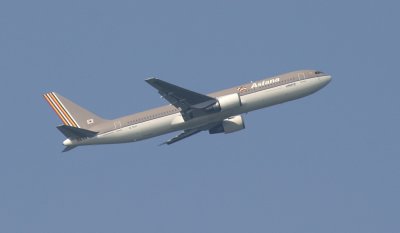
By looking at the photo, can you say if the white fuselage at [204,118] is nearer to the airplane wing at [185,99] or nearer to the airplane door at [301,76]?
the airplane door at [301,76]

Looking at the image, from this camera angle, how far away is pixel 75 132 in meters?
83.7

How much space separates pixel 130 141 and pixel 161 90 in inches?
297

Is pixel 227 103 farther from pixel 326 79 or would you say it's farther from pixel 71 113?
pixel 71 113

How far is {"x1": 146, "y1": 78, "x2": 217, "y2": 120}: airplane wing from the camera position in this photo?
80.7m

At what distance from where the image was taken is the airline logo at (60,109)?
89500 mm

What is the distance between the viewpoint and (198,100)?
269ft

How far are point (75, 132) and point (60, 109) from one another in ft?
26.0

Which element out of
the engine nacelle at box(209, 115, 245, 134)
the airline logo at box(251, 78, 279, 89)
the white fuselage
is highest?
the airline logo at box(251, 78, 279, 89)

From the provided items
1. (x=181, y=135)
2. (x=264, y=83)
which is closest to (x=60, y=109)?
(x=181, y=135)

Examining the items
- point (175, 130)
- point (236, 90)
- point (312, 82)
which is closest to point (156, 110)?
point (175, 130)

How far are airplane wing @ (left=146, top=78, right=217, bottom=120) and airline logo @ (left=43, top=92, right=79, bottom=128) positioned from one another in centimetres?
1303

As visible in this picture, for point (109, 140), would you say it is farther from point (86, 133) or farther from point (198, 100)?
point (198, 100)

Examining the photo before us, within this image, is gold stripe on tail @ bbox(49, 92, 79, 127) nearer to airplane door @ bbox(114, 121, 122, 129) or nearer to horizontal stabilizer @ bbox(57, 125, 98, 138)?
horizontal stabilizer @ bbox(57, 125, 98, 138)

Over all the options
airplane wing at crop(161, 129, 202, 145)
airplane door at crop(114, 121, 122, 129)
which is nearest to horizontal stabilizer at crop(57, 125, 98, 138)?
airplane door at crop(114, 121, 122, 129)
